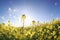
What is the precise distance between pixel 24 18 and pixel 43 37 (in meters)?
1.27

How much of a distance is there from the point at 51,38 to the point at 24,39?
57.0 inches

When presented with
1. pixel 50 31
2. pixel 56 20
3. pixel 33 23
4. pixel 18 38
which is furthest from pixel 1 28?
pixel 56 20

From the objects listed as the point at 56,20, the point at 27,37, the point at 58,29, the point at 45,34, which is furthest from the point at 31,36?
the point at 56,20

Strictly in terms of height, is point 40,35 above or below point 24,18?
below

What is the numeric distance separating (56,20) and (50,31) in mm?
1237

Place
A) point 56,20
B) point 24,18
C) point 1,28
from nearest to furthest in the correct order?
point 1,28 < point 24,18 < point 56,20

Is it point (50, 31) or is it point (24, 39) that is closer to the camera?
point (24, 39)

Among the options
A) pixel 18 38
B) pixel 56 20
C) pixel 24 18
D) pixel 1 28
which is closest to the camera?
pixel 18 38

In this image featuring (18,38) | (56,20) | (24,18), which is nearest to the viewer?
(18,38)

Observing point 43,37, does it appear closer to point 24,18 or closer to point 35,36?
point 35,36

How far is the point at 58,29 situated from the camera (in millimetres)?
9117

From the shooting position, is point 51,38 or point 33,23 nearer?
point 51,38

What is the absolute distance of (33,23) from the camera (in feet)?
30.8

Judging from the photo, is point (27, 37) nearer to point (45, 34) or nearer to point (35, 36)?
point (35, 36)
